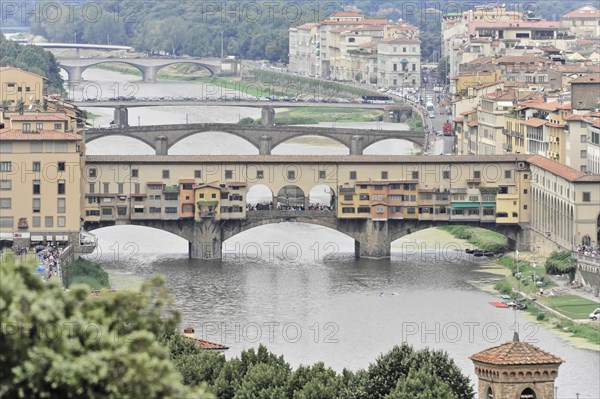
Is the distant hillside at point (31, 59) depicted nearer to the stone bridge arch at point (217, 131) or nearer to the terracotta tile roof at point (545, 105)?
the stone bridge arch at point (217, 131)

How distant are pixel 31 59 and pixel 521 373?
7641 centimetres

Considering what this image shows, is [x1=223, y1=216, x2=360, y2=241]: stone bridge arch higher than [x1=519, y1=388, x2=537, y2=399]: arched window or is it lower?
higher

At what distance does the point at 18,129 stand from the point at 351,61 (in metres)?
62.5

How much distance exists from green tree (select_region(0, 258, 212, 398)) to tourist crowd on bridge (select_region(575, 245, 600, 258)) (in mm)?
33665

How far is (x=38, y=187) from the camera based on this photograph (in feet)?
159

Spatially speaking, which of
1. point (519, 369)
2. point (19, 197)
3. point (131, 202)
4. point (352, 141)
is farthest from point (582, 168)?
point (519, 369)

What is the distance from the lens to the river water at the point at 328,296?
36.0 meters

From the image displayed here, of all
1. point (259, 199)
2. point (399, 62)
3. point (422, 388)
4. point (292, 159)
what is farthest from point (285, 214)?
point (399, 62)

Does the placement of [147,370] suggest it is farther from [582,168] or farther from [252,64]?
[252,64]

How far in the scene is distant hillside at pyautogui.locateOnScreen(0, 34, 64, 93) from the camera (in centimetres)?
9243

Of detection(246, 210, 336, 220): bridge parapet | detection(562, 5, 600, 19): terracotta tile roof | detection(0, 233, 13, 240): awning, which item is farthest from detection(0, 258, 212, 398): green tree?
detection(562, 5, 600, 19): terracotta tile roof

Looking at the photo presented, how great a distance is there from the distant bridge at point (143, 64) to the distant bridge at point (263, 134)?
34.3 meters

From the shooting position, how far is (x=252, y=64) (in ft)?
395

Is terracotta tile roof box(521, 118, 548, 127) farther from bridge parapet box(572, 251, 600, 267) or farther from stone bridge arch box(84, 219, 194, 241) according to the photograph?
bridge parapet box(572, 251, 600, 267)
